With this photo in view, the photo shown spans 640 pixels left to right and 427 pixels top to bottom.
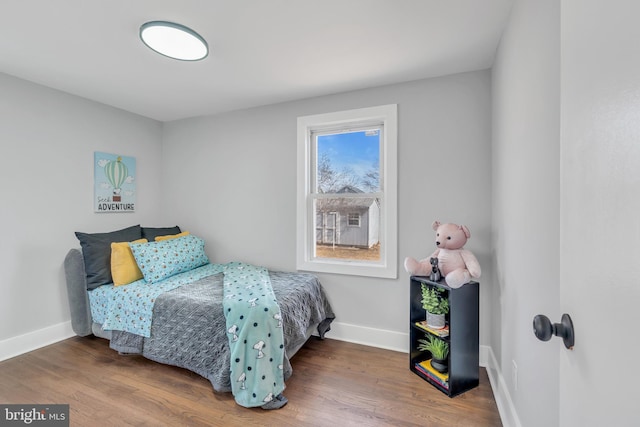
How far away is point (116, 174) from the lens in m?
3.15

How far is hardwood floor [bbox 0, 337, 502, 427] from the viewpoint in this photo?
5.51 ft

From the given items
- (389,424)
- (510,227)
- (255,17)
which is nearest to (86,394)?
(389,424)

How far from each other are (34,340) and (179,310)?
159 centimetres

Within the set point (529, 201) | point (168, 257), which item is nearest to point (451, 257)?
point (529, 201)

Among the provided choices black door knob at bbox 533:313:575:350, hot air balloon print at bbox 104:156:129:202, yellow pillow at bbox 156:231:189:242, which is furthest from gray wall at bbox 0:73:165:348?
black door knob at bbox 533:313:575:350

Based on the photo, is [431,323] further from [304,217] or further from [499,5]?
[499,5]

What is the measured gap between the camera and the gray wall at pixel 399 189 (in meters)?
2.29

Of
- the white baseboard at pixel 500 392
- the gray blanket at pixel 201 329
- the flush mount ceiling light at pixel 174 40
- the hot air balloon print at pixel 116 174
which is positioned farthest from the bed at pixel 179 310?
the flush mount ceiling light at pixel 174 40

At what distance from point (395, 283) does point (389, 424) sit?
1114 millimetres

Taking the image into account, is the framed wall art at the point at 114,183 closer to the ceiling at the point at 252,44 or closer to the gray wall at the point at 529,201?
the ceiling at the point at 252,44

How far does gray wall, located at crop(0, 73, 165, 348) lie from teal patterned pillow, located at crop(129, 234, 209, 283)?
2.42 ft

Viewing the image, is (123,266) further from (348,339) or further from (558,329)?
(558,329)

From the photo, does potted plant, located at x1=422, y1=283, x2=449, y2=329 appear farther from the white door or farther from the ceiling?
the ceiling

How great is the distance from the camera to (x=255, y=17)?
1.66m
